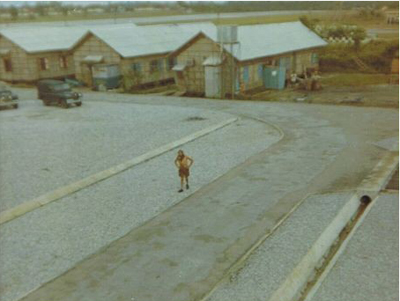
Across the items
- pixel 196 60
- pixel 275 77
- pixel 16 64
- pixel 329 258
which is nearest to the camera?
pixel 329 258

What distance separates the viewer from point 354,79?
39.5 metres

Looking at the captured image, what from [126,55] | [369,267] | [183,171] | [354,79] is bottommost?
[369,267]

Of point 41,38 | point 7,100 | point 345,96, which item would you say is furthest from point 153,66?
point 345,96

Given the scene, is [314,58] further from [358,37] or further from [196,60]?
[196,60]

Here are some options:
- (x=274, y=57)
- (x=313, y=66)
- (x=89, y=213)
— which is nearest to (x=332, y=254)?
(x=89, y=213)

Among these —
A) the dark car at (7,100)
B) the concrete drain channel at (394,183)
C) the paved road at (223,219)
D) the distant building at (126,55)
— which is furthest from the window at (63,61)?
the concrete drain channel at (394,183)

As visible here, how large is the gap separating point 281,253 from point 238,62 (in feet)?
75.2

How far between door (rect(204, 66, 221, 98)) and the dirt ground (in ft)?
8.34

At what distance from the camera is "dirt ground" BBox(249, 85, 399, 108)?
29778 mm

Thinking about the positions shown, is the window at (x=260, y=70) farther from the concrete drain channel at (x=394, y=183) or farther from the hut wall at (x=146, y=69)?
the concrete drain channel at (x=394, y=183)

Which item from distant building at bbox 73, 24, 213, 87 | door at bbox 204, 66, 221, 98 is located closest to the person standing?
door at bbox 204, 66, 221, 98

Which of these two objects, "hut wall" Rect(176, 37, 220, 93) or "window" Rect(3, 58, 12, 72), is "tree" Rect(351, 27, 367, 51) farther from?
"window" Rect(3, 58, 12, 72)

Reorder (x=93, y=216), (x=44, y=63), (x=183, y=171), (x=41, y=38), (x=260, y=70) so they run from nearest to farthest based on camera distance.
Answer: (x=93, y=216) < (x=183, y=171) < (x=260, y=70) < (x=44, y=63) < (x=41, y=38)

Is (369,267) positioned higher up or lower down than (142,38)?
lower down
